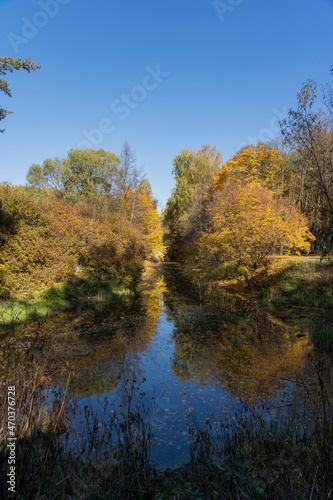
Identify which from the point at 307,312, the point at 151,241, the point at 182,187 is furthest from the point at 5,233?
the point at 182,187

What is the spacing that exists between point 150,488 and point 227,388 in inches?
164

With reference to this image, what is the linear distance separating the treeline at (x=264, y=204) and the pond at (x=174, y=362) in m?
4.23

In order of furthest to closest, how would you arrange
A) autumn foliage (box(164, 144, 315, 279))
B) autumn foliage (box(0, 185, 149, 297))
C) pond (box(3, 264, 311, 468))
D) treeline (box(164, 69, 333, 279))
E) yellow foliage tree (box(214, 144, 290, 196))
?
yellow foliage tree (box(214, 144, 290, 196)) → autumn foliage (box(164, 144, 315, 279)) → autumn foliage (box(0, 185, 149, 297)) → treeline (box(164, 69, 333, 279)) → pond (box(3, 264, 311, 468))

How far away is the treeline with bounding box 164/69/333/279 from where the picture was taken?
9.84 metres

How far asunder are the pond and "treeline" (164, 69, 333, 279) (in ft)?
13.9

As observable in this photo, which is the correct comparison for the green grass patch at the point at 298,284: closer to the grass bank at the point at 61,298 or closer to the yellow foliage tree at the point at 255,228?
the yellow foliage tree at the point at 255,228

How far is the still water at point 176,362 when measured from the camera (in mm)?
6230

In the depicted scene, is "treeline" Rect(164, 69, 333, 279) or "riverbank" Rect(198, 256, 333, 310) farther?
"riverbank" Rect(198, 256, 333, 310)

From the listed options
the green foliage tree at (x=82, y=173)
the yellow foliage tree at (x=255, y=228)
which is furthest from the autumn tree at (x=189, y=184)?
the yellow foliage tree at (x=255, y=228)

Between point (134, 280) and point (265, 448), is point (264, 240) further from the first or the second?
point (265, 448)

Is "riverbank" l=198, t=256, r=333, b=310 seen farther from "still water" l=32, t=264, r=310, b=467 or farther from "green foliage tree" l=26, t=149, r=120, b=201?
"green foliage tree" l=26, t=149, r=120, b=201

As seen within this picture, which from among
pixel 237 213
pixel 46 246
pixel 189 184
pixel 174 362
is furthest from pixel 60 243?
pixel 189 184

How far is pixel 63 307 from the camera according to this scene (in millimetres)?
15453

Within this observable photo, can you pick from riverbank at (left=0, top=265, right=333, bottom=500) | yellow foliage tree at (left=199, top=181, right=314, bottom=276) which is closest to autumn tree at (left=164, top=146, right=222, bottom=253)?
yellow foliage tree at (left=199, top=181, right=314, bottom=276)
